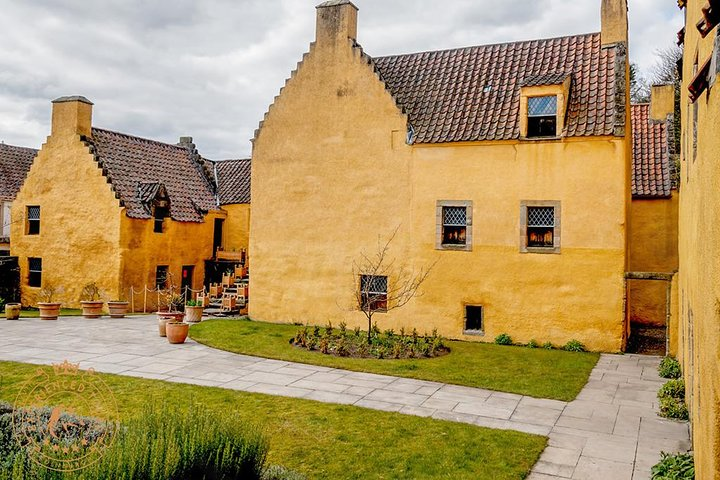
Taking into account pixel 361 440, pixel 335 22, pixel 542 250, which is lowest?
pixel 361 440

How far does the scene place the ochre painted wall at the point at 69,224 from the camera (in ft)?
80.7

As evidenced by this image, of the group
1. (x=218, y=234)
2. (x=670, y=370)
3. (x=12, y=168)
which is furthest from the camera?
(x=12, y=168)

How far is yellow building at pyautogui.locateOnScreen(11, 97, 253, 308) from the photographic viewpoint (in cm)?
2464

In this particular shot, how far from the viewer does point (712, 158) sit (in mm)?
3943

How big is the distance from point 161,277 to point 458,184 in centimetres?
1491

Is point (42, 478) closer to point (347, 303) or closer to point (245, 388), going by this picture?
point (245, 388)

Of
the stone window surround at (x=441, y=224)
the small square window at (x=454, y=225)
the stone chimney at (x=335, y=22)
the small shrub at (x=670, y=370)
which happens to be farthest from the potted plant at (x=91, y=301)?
the small shrub at (x=670, y=370)

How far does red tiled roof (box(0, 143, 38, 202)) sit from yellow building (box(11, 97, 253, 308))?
4.23m

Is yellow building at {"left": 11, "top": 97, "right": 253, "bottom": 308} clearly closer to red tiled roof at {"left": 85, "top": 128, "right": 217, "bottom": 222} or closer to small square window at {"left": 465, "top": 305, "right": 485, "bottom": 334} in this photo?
red tiled roof at {"left": 85, "top": 128, "right": 217, "bottom": 222}

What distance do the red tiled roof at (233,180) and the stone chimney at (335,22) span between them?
11.1 meters

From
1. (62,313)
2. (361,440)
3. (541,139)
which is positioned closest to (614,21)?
(541,139)

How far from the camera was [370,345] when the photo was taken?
1625 centimetres

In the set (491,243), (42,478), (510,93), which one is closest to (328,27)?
(510,93)

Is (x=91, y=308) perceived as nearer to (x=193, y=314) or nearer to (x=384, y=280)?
(x=193, y=314)
